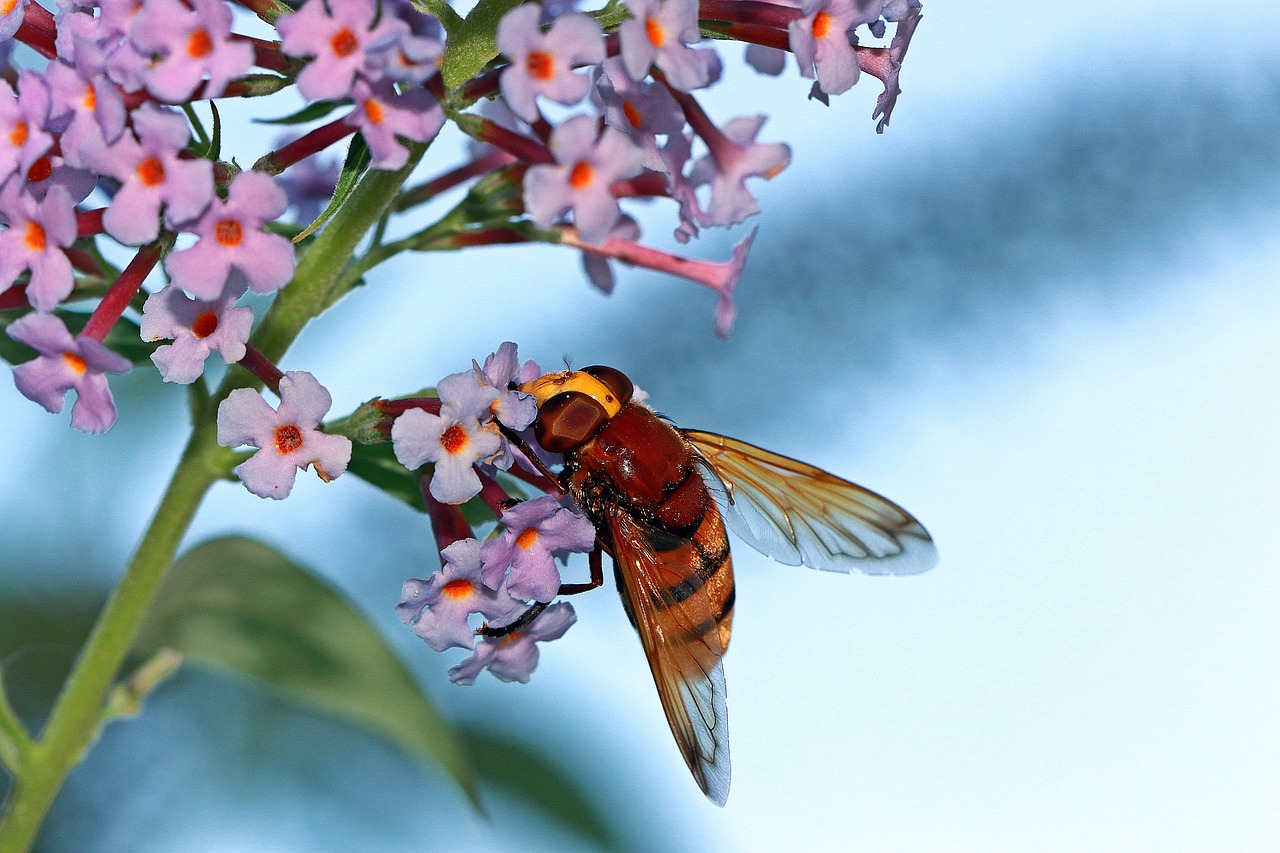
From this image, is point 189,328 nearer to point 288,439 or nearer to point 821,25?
point 288,439

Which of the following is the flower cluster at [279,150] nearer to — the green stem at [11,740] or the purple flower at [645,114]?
the purple flower at [645,114]

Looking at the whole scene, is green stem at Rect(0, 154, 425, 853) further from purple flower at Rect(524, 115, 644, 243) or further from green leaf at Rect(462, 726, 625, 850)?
green leaf at Rect(462, 726, 625, 850)

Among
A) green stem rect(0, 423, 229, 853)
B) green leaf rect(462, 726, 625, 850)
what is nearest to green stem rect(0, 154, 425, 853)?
green stem rect(0, 423, 229, 853)

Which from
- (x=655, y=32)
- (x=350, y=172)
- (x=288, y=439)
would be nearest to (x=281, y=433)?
(x=288, y=439)

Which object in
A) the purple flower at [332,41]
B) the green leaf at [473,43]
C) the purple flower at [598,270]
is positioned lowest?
the purple flower at [332,41]

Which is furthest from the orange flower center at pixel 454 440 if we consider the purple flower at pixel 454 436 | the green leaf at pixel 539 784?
the green leaf at pixel 539 784

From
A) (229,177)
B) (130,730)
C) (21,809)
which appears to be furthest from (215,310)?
(130,730)
